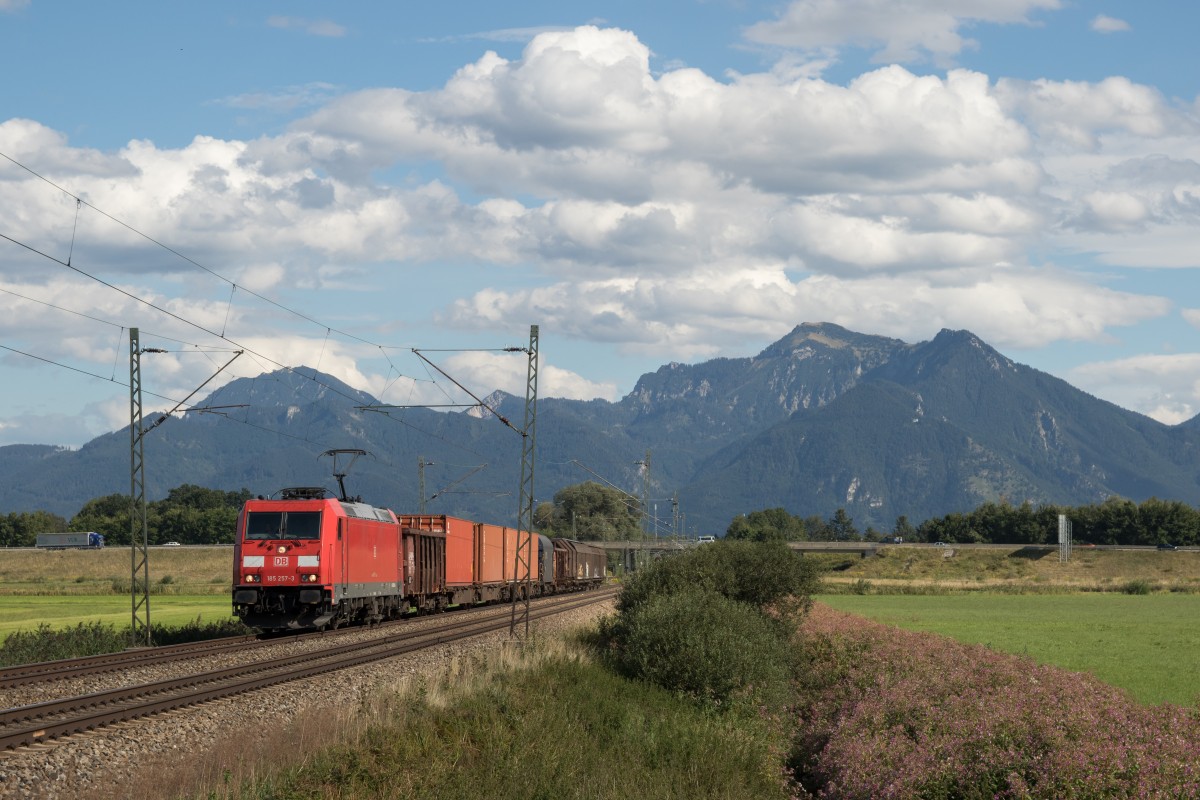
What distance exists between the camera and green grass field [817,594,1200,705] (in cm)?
3450

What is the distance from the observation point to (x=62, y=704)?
2020 centimetres

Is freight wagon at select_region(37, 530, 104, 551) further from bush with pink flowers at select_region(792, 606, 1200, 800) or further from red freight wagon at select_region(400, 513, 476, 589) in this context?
bush with pink flowers at select_region(792, 606, 1200, 800)

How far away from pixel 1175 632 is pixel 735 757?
129ft

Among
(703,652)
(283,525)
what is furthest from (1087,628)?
(283,525)

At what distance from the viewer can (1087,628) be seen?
5672 centimetres

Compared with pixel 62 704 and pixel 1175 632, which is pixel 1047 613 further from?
pixel 62 704

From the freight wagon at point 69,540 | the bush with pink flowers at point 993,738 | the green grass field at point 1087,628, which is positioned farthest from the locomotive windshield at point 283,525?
the freight wagon at point 69,540

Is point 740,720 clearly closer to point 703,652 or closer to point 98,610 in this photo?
point 703,652

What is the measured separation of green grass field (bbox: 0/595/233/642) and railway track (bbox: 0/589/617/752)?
19095 millimetres

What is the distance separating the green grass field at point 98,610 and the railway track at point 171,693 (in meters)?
19.1

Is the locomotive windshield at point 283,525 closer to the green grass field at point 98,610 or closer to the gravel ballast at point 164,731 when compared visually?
the gravel ballast at point 164,731

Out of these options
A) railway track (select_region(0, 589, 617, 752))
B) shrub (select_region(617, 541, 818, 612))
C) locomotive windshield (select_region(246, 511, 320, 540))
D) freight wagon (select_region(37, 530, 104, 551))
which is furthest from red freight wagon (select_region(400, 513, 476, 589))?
freight wagon (select_region(37, 530, 104, 551))

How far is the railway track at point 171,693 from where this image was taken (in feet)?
60.2

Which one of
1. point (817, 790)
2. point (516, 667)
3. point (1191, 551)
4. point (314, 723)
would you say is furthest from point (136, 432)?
point (1191, 551)
